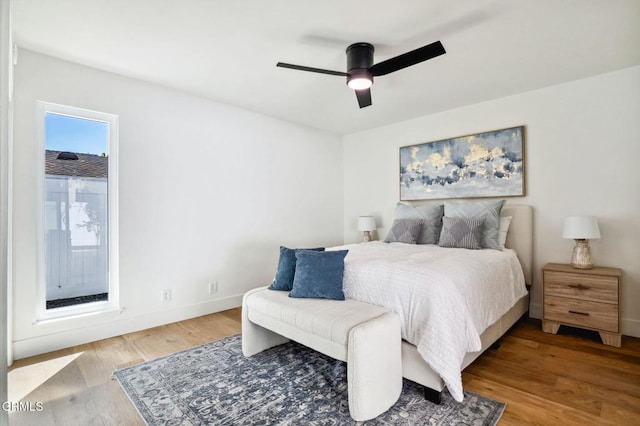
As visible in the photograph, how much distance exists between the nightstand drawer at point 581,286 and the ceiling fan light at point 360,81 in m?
2.45

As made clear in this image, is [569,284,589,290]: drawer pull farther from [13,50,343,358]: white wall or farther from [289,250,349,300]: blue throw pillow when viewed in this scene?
[13,50,343,358]: white wall

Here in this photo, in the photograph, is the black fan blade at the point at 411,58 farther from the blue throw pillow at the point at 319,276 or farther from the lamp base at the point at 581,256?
the lamp base at the point at 581,256

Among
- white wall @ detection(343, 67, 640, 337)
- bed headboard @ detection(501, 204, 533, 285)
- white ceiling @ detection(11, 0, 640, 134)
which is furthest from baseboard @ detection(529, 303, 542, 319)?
white ceiling @ detection(11, 0, 640, 134)

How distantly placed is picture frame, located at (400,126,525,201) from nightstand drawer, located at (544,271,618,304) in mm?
1010

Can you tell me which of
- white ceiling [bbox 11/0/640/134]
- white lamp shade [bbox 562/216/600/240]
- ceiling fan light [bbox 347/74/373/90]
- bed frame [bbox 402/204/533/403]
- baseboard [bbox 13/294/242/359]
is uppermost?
white ceiling [bbox 11/0/640/134]

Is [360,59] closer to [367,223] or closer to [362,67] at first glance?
[362,67]

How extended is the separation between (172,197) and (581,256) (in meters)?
4.11

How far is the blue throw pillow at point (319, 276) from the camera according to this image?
89.0 inches

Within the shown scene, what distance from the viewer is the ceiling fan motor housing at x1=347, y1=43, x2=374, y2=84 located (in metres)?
2.41

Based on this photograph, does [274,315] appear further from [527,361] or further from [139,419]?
→ [527,361]

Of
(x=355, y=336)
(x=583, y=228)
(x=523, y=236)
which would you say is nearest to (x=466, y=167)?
(x=523, y=236)

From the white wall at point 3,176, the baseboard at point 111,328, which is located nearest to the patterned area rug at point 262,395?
the baseboard at point 111,328

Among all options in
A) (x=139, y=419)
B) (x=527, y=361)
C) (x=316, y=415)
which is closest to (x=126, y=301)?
(x=139, y=419)

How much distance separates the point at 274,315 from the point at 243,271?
1.85m
